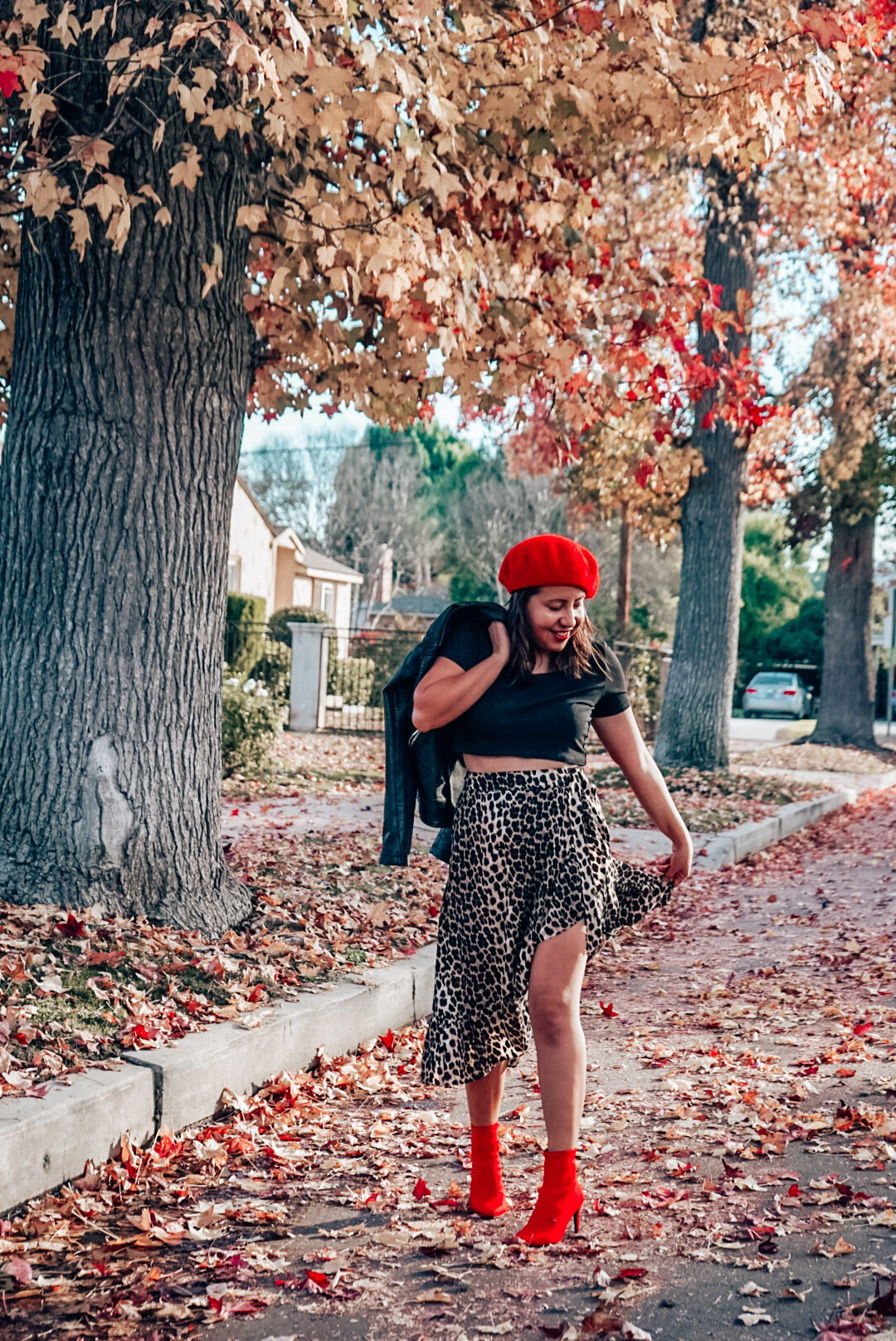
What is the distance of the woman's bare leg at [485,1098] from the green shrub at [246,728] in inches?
367

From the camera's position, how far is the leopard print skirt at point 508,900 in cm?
332

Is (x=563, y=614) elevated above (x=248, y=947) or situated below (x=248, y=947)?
above

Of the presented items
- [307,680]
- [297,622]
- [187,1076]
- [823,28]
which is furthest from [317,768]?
[187,1076]

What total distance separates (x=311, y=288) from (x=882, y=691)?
39.6 metres

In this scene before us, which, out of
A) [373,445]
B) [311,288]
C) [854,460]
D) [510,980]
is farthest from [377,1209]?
[373,445]

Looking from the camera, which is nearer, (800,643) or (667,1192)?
(667,1192)

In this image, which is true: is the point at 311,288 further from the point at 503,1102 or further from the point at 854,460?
the point at 854,460

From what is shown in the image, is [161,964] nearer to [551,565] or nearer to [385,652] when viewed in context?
[551,565]

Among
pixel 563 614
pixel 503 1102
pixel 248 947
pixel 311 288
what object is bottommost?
Result: pixel 503 1102

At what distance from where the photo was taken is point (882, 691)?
42.8 metres

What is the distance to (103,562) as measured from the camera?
17.3 ft

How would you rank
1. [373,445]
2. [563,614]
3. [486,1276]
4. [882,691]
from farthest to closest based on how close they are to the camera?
1. [373,445]
2. [882,691]
3. [563,614]
4. [486,1276]

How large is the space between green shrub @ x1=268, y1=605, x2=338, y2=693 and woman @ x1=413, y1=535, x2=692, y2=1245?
1640cm

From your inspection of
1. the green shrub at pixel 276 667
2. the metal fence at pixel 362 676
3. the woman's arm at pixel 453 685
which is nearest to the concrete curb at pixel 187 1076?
the woman's arm at pixel 453 685
